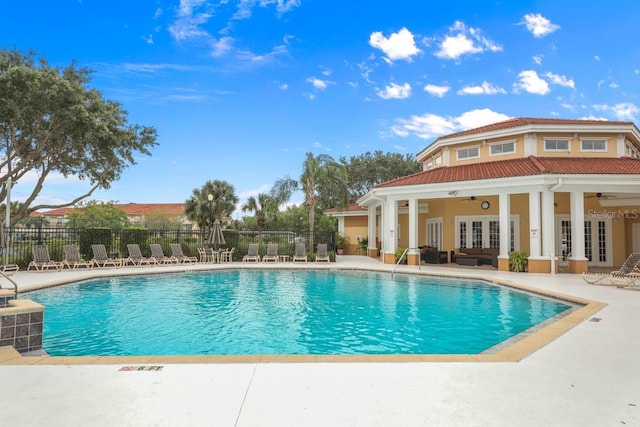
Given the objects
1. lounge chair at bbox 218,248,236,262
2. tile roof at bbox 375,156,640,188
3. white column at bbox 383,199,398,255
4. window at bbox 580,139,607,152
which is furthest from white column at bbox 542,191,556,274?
lounge chair at bbox 218,248,236,262

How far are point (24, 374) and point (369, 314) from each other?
644cm

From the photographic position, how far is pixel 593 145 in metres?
18.3

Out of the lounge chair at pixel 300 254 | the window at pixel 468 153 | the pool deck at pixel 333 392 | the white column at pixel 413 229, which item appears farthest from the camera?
the lounge chair at pixel 300 254

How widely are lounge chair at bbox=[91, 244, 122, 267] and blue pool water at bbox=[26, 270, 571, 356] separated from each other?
3.80 meters

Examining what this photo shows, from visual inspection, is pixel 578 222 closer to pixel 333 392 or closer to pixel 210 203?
pixel 333 392

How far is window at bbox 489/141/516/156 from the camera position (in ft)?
62.3

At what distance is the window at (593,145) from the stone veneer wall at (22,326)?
2145 centimetres

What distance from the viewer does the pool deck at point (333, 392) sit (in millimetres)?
3082

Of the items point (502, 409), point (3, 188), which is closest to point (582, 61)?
point (502, 409)

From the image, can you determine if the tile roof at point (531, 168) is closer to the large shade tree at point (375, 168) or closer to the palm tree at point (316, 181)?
the palm tree at point (316, 181)

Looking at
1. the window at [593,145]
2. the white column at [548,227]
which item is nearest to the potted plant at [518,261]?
the white column at [548,227]

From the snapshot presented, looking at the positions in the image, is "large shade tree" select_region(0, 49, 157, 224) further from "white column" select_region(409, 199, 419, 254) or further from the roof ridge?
the roof ridge

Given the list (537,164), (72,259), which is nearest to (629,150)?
(537,164)

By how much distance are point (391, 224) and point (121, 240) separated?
13.9m
